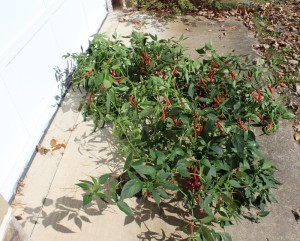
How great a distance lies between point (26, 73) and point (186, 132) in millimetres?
1671

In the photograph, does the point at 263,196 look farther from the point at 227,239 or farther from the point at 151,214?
the point at 151,214

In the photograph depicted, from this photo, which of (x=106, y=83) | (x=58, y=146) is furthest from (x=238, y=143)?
(x=58, y=146)

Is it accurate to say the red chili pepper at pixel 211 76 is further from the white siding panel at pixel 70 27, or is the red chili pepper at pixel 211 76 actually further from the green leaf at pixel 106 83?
the white siding panel at pixel 70 27

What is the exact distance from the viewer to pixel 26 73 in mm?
2730

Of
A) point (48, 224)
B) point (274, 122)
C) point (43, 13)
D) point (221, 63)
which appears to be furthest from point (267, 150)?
point (43, 13)

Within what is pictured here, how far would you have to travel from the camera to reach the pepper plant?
1870mm

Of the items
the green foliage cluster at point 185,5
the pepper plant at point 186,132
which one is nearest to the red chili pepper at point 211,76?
the pepper plant at point 186,132

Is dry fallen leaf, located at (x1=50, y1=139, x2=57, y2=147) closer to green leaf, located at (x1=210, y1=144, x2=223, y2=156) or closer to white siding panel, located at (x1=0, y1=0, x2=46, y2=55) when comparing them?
white siding panel, located at (x1=0, y1=0, x2=46, y2=55)

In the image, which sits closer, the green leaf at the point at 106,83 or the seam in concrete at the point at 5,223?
the seam in concrete at the point at 5,223

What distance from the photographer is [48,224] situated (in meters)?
→ 2.23

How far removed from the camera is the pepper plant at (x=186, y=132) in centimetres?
187

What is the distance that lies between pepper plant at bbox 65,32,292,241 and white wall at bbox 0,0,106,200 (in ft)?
1.47

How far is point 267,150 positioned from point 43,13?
9.16ft

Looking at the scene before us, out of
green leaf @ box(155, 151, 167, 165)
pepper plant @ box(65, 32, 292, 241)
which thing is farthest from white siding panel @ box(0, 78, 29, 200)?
green leaf @ box(155, 151, 167, 165)
